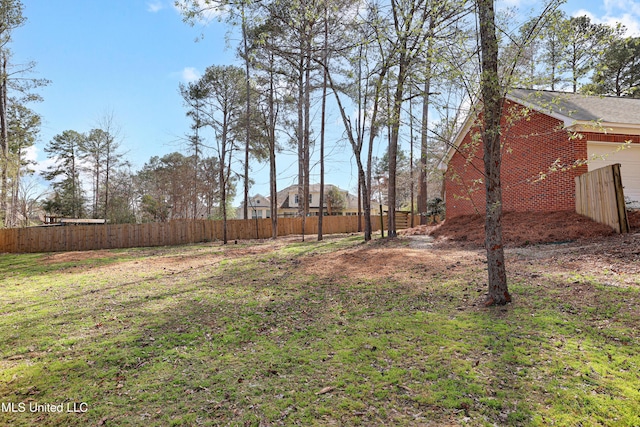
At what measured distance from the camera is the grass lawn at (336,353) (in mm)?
2057

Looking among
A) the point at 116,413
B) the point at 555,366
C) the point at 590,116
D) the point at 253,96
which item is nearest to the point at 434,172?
the point at 555,366

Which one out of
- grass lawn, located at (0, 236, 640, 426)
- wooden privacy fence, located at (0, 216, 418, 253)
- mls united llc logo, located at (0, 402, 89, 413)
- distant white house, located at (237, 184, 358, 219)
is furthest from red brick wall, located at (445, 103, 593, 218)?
distant white house, located at (237, 184, 358, 219)

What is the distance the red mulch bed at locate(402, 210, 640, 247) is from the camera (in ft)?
22.9

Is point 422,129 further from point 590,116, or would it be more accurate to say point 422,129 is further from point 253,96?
point 253,96

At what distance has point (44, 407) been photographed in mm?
2211

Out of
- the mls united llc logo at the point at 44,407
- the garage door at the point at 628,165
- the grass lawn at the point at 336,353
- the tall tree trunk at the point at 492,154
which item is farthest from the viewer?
the garage door at the point at 628,165

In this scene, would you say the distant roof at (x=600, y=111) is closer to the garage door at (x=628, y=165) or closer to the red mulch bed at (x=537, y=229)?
the garage door at (x=628, y=165)

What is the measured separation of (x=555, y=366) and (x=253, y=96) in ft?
54.5

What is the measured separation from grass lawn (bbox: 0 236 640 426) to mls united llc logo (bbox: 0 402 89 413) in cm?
1

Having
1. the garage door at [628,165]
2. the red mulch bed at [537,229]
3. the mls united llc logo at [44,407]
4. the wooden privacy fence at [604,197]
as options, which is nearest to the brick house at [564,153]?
the garage door at [628,165]

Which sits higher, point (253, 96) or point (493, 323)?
point (253, 96)

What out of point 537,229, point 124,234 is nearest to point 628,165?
point 537,229

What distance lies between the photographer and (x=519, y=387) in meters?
2.20

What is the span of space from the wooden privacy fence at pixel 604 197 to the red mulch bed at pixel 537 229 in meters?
0.17
